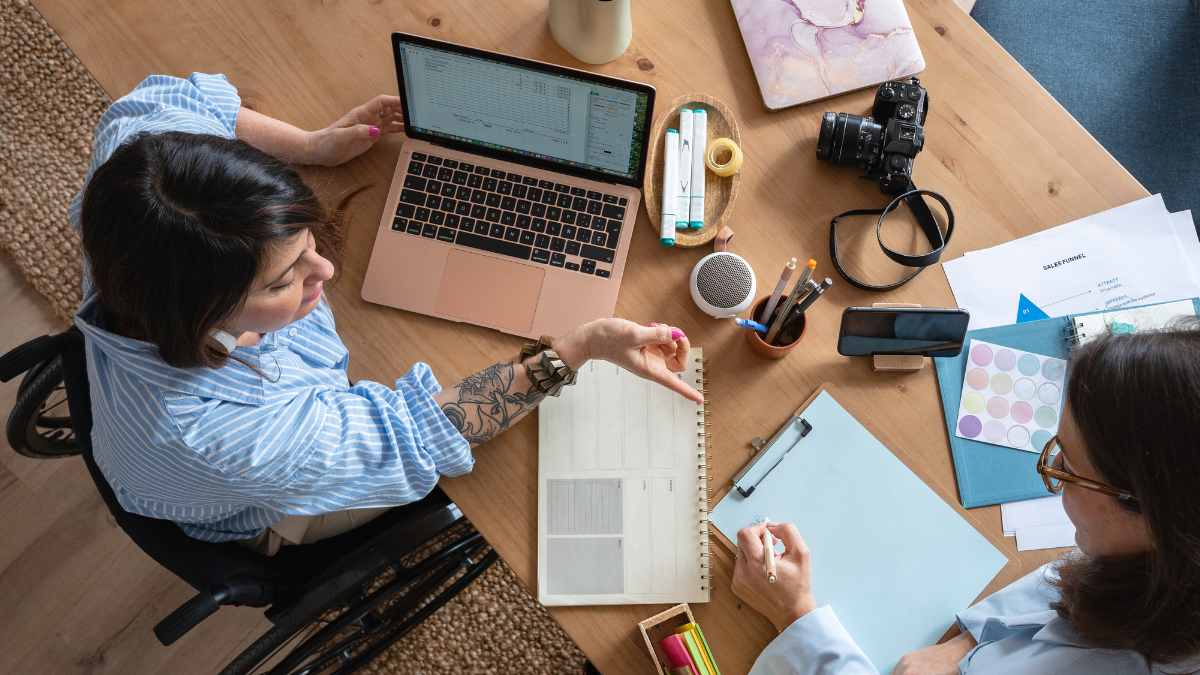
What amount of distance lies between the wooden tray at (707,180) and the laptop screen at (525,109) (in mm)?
47

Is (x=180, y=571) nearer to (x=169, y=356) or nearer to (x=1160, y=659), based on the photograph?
(x=169, y=356)

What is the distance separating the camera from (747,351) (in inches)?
44.4

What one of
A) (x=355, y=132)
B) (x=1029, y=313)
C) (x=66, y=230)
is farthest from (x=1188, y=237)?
(x=66, y=230)

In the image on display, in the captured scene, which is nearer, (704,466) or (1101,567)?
(1101,567)

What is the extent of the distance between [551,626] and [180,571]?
99cm

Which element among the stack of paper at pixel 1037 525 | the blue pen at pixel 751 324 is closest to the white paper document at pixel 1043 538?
the stack of paper at pixel 1037 525

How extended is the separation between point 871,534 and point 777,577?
172 mm

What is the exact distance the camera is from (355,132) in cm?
116

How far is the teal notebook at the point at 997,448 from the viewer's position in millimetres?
1069

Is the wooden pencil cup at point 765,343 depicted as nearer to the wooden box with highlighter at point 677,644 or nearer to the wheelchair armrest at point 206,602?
the wooden box with highlighter at point 677,644

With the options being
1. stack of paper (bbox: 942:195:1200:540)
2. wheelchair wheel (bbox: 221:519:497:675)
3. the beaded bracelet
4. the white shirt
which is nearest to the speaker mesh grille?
the beaded bracelet

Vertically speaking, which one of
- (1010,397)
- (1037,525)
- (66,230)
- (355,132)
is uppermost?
(355,132)

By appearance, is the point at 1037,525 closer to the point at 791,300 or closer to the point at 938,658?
the point at 938,658

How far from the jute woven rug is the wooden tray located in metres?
1.07
